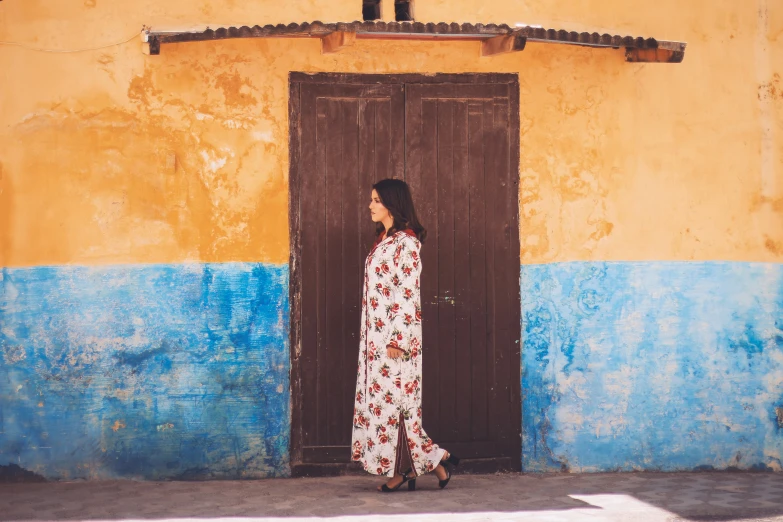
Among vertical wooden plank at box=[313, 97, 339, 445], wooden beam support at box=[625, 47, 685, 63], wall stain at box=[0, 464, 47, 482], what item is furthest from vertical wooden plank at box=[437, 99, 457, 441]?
wall stain at box=[0, 464, 47, 482]

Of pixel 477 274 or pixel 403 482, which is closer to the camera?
pixel 403 482

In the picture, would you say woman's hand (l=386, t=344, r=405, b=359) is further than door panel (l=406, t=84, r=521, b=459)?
No

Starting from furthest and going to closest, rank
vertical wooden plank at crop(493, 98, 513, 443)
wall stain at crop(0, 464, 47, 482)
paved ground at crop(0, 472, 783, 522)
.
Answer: vertical wooden plank at crop(493, 98, 513, 443) → wall stain at crop(0, 464, 47, 482) → paved ground at crop(0, 472, 783, 522)

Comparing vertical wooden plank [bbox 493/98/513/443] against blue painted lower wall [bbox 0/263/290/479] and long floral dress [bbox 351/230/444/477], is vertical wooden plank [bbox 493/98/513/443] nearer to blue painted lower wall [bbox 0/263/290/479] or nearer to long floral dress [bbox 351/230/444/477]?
long floral dress [bbox 351/230/444/477]

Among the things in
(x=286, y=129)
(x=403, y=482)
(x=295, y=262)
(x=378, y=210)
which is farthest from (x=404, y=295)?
(x=286, y=129)

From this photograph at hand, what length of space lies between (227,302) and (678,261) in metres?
3.11

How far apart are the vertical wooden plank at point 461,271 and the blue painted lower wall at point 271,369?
41cm

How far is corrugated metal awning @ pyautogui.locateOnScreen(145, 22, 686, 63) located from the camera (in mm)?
5934

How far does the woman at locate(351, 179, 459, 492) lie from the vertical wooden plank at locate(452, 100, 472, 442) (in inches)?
25.3

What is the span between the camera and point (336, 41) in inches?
243

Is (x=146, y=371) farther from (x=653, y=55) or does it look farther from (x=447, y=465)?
(x=653, y=55)

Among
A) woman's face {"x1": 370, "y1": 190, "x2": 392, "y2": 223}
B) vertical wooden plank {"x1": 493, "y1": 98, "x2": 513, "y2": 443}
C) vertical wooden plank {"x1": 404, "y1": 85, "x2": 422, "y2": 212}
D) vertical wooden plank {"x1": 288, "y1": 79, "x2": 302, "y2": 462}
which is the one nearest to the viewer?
woman's face {"x1": 370, "y1": 190, "x2": 392, "y2": 223}

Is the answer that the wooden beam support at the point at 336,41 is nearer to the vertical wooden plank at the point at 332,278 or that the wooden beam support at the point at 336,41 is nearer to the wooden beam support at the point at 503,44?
the vertical wooden plank at the point at 332,278

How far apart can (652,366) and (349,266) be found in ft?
7.27
